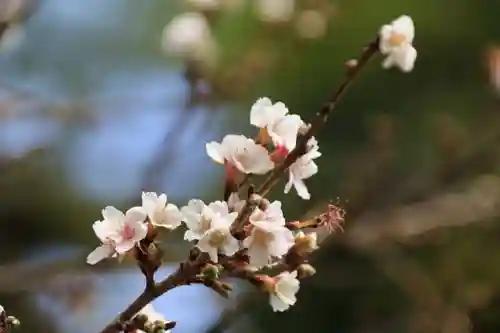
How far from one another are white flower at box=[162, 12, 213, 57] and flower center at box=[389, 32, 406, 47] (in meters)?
0.34

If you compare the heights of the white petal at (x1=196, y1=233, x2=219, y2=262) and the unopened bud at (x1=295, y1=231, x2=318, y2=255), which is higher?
the white petal at (x1=196, y1=233, x2=219, y2=262)

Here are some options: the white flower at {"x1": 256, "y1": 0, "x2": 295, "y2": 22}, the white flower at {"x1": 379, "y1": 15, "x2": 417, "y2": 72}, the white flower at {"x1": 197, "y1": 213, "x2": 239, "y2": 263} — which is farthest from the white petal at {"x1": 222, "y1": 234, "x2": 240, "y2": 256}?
the white flower at {"x1": 256, "y1": 0, "x2": 295, "y2": 22}

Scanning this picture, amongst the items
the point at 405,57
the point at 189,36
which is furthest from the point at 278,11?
the point at 405,57

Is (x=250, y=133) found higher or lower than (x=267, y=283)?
lower

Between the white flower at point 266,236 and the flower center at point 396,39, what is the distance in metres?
0.09

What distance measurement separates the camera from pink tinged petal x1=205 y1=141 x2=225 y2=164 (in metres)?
0.31

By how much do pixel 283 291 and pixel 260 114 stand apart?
0.07m

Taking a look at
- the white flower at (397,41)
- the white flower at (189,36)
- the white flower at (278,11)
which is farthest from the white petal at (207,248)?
the white flower at (278,11)

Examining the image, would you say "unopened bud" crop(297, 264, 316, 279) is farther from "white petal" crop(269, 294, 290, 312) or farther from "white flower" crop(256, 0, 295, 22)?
"white flower" crop(256, 0, 295, 22)

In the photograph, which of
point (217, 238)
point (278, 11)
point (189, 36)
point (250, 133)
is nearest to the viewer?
point (217, 238)

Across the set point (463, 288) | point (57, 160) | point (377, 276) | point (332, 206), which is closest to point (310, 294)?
point (377, 276)

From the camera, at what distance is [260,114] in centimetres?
31

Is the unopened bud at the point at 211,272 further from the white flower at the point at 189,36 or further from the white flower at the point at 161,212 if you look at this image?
the white flower at the point at 189,36

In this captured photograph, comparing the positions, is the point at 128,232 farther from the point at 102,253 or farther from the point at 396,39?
the point at 396,39
